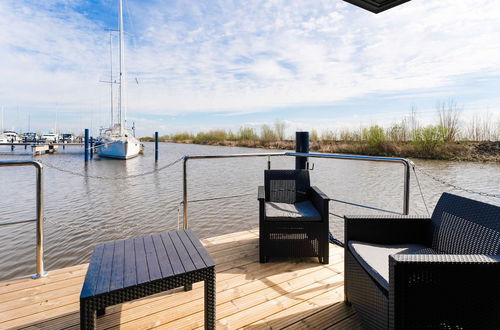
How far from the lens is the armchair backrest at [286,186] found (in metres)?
2.85

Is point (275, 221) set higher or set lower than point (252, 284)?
higher

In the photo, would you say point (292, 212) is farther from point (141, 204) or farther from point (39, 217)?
point (141, 204)

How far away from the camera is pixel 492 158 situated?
13422 millimetres

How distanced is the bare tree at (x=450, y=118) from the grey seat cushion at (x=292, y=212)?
16873 millimetres

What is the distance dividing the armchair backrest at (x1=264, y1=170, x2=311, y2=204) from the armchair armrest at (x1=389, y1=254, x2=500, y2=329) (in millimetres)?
1781

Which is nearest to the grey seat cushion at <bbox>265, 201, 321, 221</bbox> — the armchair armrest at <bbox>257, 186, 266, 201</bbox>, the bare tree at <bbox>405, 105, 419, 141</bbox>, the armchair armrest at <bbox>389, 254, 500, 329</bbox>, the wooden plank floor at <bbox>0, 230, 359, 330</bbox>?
the armchair armrest at <bbox>257, 186, 266, 201</bbox>

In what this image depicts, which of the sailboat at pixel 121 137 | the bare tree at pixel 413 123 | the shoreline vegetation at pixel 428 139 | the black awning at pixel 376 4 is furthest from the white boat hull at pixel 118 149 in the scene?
the black awning at pixel 376 4

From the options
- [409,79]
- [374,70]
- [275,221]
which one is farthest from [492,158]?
[275,221]

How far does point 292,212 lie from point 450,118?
58.0 feet

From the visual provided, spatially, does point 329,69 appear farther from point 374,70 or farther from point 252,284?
point 252,284

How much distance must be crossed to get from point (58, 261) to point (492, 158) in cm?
1752

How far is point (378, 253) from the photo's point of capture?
154cm

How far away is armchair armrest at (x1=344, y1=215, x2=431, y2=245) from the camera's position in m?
1.69

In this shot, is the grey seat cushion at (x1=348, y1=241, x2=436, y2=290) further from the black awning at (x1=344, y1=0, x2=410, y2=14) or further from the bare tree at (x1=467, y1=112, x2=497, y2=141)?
the bare tree at (x1=467, y1=112, x2=497, y2=141)
